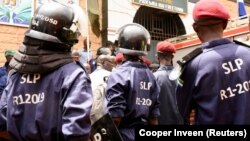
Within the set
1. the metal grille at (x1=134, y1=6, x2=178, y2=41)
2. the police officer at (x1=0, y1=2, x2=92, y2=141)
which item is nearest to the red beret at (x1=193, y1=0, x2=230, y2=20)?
the police officer at (x1=0, y1=2, x2=92, y2=141)

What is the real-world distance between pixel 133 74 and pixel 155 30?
9.18 m

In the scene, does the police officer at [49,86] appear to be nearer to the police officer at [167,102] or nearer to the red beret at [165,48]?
the police officer at [167,102]

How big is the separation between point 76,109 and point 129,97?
1381 millimetres

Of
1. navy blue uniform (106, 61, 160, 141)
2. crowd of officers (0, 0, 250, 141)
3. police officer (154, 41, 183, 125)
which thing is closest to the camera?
crowd of officers (0, 0, 250, 141)

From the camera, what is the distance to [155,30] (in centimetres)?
1268

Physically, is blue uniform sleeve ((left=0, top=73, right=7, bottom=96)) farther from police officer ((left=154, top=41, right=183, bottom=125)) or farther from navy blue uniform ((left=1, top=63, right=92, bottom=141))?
navy blue uniform ((left=1, top=63, right=92, bottom=141))

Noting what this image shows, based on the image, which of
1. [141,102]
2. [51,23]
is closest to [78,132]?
[51,23]

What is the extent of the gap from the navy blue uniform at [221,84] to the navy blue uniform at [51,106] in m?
0.72

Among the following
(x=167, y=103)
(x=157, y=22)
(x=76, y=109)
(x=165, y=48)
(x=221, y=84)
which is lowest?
(x=167, y=103)

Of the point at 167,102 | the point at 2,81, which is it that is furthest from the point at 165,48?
the point at 2,81

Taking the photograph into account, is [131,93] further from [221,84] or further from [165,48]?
[165,48]

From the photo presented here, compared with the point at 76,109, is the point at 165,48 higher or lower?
higher

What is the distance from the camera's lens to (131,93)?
3.54m

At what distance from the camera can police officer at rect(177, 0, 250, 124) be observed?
2.50m
